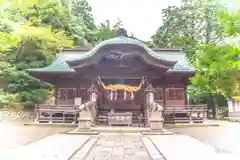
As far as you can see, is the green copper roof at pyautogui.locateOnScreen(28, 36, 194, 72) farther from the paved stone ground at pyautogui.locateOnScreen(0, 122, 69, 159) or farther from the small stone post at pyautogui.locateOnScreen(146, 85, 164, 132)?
the paved stone ground at pyautogui.locateOnScreen(0, 122, 69, 159)

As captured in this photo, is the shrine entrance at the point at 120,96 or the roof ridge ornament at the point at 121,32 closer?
the roof ridge ornament at the point at 121,32

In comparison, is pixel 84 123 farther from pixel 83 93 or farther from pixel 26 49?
pixel 83 93

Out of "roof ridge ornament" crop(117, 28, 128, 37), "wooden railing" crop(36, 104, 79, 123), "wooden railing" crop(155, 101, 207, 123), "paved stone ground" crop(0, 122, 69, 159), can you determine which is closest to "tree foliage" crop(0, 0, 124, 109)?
"roof ridge ornament" crop(117, 28, 128, 37)

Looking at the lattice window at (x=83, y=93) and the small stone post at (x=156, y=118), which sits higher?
the lattice window at (x=83, y=93)

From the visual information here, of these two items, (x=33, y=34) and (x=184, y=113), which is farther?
(x=184, y=113)

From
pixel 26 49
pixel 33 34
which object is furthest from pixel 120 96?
pixel 33 34

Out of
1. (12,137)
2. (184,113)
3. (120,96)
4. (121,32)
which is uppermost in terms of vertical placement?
(121,32)

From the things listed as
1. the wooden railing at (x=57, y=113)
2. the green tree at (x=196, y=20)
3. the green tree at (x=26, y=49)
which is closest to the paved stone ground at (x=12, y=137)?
the green tree at (x=26, y=49)

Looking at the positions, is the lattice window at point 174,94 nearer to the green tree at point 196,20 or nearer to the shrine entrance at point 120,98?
the shrine entrance at point 120,98

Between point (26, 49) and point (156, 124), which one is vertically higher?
point (26, 49)

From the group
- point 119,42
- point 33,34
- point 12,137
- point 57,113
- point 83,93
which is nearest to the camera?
point 12,137

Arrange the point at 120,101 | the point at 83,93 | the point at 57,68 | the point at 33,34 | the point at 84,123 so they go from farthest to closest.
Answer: the point at 83,93, the point at 57,68, the point at 120,101, the point at 33,34, the point at 84,123

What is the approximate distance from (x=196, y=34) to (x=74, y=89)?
457cm

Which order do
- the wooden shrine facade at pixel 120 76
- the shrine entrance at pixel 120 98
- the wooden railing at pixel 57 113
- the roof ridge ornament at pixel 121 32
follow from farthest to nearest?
1. the shrine entrance at pixel 120 98
2. the wooden railing at pixel 57 113
3. the wooden shrine facade at pixel 120 76
4. the roof ridge ornament at pixel 121 32
